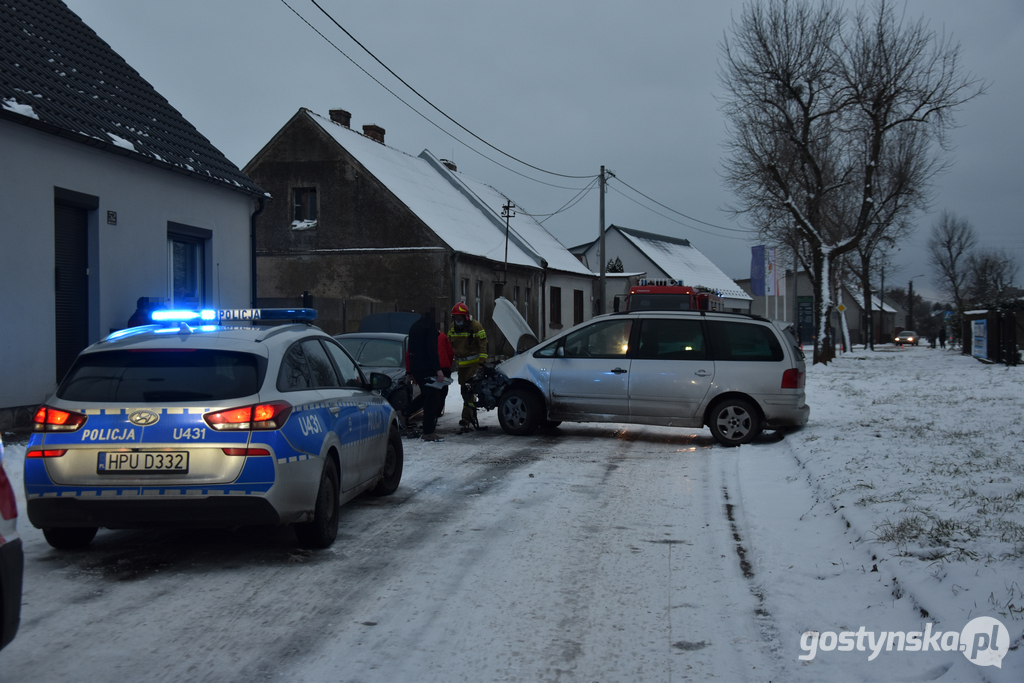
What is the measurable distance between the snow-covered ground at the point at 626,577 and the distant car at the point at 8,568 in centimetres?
57

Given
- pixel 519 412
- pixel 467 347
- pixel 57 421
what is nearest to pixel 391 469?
pixel 57 421

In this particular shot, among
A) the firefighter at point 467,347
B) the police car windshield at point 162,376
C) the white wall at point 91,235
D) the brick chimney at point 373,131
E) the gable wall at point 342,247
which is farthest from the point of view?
the brick chimney at point 373,131

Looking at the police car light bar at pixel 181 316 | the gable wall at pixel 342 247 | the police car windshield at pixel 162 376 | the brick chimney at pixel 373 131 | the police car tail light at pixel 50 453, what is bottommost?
the police car tail light at pixel 50 453

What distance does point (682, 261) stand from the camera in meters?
69.2

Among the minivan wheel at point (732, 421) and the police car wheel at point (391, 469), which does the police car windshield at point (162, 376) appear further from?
the minivan wheel at point (732, 421)

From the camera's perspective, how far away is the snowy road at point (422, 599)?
13.3 feet

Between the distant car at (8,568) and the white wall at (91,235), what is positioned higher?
the white wall at (91,235)

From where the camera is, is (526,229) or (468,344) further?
(526,229)

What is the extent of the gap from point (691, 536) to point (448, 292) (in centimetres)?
2093

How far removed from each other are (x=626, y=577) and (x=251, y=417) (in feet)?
8.19

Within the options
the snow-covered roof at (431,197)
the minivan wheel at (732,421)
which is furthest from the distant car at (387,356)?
the snow-covered roof at (431,197)

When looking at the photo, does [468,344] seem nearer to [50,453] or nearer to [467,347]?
[467,347]

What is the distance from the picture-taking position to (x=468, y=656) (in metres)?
4.16

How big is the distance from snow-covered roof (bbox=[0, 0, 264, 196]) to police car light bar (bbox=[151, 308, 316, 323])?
624 centimetres
